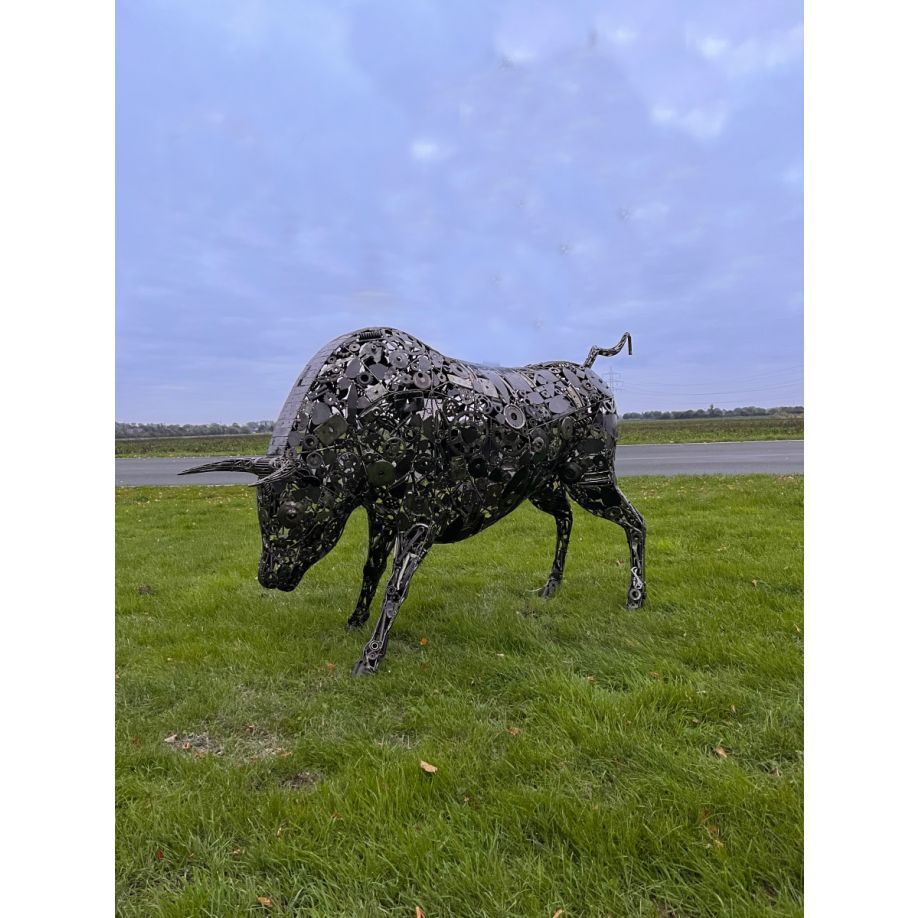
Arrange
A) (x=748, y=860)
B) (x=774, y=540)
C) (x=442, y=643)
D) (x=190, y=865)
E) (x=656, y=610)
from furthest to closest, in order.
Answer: (x=774, y=540) → (x=656, y=610) → (x=442, y=643) → (x=190, y=865) → (x=748, y=860)

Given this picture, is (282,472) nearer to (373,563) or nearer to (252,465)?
(252,465)

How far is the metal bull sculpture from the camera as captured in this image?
Result: 11.7 ft

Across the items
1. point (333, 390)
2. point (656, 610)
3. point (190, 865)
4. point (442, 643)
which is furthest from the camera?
point (656, 610)

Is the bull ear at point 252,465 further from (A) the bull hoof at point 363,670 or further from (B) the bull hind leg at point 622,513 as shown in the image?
(B) the bull hind leg at point 622,513

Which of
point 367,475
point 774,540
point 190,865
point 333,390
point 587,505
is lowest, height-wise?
point 190,865

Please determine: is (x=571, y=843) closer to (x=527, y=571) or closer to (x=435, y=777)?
(x=435, y=777)

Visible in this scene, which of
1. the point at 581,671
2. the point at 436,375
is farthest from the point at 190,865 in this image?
the point at 436,375

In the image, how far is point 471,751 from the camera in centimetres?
279

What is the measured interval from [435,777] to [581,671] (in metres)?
1.43

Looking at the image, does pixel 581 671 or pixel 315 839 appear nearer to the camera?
pixel 315 839

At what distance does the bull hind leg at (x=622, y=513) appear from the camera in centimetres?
484

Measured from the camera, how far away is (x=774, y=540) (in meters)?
6.91

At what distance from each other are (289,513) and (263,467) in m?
0.36

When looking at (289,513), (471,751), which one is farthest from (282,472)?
(471,751)
